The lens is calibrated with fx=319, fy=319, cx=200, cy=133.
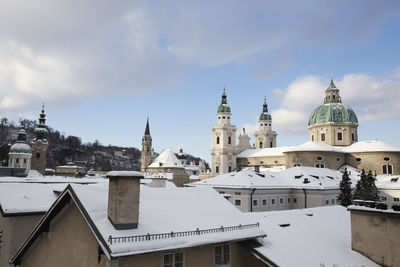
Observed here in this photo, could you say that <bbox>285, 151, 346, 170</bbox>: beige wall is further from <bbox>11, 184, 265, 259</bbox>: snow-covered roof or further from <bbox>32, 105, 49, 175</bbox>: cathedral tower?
<bbox>32, 105, 49, 175</bbox>: cathedral tower

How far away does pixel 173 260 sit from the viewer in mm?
8188

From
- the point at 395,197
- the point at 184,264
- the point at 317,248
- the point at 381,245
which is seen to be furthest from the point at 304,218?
the point at 395,197

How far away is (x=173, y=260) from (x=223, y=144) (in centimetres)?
7474

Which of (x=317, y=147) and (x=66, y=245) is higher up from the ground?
(x=317, y=147)

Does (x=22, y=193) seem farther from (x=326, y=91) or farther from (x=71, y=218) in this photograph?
(x=326, y=91)

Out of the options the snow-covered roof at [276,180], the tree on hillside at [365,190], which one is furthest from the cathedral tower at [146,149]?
the tree on hillside at [365,190]

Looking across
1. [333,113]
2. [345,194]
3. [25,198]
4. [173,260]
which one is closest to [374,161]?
[333,113]

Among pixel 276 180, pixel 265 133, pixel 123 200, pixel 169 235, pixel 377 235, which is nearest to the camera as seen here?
pixel 123 200

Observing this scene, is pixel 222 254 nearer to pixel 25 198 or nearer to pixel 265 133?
pixel 25 198

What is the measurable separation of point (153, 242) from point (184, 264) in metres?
1.41

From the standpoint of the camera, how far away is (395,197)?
50.0m

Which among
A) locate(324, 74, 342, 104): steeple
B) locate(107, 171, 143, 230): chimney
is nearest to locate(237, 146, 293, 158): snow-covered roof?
locate(324, 74, 342, 104): steeple

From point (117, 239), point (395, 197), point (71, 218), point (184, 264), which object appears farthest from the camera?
point (395, 197)

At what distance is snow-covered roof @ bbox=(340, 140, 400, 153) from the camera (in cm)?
6291
